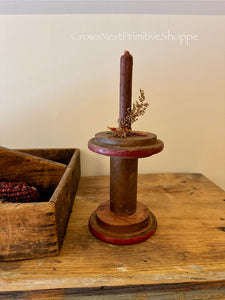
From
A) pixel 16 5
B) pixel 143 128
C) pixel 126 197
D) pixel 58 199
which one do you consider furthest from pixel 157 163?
pixel 16 5

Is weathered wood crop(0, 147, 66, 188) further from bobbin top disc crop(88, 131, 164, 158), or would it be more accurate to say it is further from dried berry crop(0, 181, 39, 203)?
bobbin top disc crop(88, 131, 164, 158)

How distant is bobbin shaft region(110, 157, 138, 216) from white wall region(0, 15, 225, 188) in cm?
37

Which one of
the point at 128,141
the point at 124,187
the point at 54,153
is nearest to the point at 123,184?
the point at 124,187

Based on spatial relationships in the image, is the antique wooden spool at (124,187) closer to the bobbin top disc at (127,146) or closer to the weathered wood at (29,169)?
the bobbin top disc at (127,146)

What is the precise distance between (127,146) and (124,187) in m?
0.11

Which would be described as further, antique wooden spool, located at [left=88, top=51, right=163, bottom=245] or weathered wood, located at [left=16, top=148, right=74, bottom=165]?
weathered wood, located at [left=16, top=148, right=74, bottom=165]

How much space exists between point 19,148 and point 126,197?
21.0 inches

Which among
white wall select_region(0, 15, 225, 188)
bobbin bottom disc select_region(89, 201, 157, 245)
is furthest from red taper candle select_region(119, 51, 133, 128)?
white wall select_region(0, 15, 225, 188)

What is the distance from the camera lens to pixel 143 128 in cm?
80

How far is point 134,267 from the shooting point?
1.18ft

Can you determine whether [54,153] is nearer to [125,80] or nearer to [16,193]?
[16,193]

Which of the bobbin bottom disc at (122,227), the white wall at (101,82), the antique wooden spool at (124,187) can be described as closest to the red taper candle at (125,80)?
the antique wooden spool at (124,187)

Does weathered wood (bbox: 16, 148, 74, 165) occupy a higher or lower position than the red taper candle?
lower

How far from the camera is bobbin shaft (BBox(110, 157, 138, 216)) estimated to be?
1.43 ft
